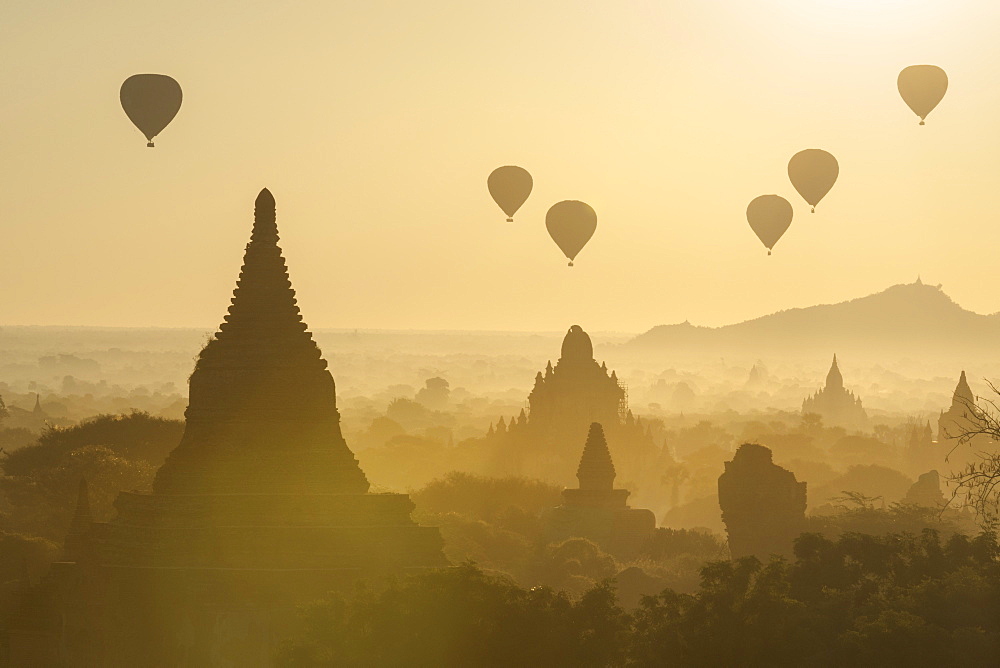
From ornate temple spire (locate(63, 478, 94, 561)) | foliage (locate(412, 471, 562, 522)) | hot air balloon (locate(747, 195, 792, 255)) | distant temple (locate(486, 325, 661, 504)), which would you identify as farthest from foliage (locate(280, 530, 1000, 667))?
distant temple (locate(486, 325, 661, 504))

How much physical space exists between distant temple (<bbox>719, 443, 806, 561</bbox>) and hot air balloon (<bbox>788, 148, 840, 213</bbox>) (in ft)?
46.3

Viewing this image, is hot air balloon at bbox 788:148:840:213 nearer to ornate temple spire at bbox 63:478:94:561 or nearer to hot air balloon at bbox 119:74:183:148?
hot air balloon at bbox 119:74:183:148

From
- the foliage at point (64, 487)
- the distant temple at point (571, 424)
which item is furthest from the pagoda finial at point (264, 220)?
the distant temple at point (571, 424)

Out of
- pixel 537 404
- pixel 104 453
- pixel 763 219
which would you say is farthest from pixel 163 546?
pixel 537 404

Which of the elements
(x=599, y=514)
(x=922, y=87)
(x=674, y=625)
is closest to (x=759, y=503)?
(x=599, y=514)

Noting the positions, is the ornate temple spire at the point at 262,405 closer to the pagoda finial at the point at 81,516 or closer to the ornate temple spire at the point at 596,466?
the pagoda finial at the point at 81,516

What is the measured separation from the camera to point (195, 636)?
4491 cm

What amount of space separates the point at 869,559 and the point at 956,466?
11107 centimetres

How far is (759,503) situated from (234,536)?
129ft

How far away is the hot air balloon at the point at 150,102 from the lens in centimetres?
7438

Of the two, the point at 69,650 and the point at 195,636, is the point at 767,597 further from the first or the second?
the point at 69,650

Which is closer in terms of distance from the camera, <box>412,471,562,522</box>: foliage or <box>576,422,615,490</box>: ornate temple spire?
<box>576,422,615,490</box>: ornate temple spire

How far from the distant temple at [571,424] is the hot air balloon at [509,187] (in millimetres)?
42668

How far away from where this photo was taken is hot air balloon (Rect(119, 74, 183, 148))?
74375 millimetres
